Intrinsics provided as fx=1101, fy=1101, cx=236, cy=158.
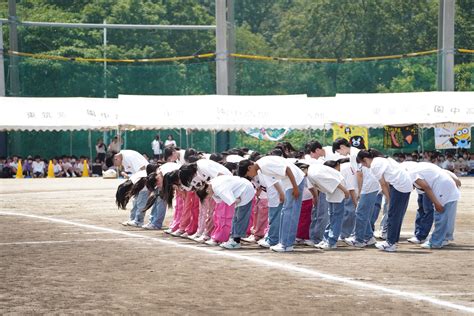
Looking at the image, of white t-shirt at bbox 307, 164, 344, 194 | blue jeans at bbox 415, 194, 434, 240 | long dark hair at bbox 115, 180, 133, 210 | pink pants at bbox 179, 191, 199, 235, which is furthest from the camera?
long dark hair at bbox 115, 180, 133, 210

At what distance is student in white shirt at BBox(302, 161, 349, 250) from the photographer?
16859 millimetres

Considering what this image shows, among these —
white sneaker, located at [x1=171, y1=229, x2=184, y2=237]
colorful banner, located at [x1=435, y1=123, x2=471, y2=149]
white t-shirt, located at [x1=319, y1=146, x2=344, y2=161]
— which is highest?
white t-shirt, located at [x1=319, y1=146, x2=344, y2=161]

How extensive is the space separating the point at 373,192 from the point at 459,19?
181 ft

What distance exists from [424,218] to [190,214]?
13.7 feet

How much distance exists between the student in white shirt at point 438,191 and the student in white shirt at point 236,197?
256 centimetres

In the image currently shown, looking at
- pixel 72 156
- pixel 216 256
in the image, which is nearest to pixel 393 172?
pixel 216 256

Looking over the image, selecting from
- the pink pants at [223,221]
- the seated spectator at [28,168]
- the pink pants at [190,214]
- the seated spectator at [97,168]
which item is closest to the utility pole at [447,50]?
the seated spectator at [97,168]

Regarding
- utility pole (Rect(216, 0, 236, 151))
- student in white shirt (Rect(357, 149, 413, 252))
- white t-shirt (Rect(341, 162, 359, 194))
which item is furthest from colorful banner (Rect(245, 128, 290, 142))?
student in white shirt (Rect(357, 149, 413, 252))

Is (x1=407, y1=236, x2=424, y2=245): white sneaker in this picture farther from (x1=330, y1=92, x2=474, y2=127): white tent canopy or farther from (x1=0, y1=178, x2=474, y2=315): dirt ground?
(x1=330, y1=92, x2=474, y2=127): white tent canopy

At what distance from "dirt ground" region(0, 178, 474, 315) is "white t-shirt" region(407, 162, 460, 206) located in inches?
32.4

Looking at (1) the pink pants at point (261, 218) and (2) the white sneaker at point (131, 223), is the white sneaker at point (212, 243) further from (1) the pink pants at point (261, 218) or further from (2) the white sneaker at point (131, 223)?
(2) the white sneaker at point (131, 223)

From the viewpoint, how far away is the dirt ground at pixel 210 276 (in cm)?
1136

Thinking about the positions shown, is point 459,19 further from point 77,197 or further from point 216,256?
point 216,256

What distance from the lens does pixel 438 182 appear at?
55.6 ft
